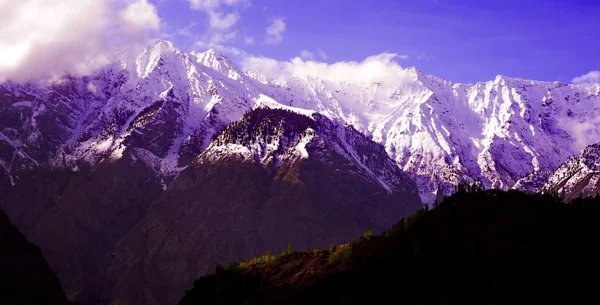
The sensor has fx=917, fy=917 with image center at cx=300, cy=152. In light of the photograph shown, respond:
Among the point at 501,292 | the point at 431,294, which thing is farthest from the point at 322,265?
the point at 501,292

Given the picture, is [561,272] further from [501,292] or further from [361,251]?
[361,251]

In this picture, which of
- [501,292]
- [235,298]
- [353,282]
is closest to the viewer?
[501,292]

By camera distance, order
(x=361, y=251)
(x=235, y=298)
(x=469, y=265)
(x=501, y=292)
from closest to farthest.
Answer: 1. (x=501, y=292)
2. (x=469, y=265)
3. (x=361, y=251)
4. (x=235, y=298)

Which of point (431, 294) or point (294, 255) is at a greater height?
point (294, 255)

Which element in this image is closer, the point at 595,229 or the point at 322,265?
the point at 595,229

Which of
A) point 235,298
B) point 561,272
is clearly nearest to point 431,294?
point 561,272

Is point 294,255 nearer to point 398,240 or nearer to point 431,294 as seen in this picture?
point 398,240
